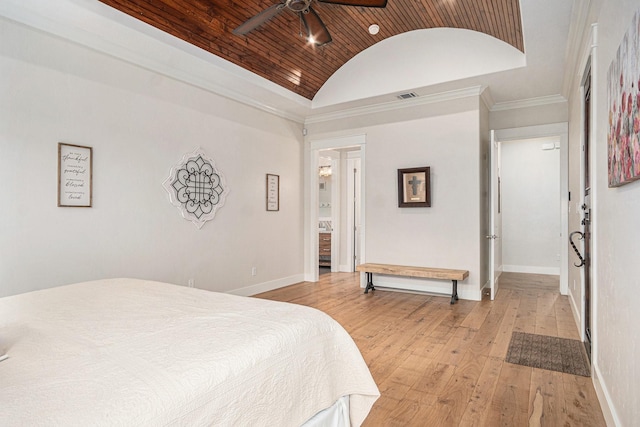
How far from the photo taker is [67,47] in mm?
3086

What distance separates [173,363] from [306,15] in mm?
2822

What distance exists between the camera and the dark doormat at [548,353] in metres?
2.68

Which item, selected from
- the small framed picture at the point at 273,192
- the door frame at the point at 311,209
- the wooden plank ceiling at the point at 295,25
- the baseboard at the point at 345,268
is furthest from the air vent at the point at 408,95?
the baseboard at the point at 345,268

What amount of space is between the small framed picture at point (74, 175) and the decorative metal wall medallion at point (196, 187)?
0.77 m

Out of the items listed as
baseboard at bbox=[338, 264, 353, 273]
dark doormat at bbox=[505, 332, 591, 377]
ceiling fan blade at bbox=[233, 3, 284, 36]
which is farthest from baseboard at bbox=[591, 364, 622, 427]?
baseboard at bbox=[338, 264, 353, 273]

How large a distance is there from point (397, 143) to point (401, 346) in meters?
3.07

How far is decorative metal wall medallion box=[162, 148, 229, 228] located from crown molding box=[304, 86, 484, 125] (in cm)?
213

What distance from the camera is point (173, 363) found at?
107cm

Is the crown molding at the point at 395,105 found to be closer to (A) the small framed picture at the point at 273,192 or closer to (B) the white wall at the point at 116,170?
(B) the white wall at the point at 116,170

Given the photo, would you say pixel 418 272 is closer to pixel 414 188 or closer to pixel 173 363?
pixel 414 188

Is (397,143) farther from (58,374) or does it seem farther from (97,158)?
(58,374)

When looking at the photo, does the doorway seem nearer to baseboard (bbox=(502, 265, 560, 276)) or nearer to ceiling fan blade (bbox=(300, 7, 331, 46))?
ceiling fan blade (bbox=(300, 7, 331, 46))

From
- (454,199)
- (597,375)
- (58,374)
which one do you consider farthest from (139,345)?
(454,199)

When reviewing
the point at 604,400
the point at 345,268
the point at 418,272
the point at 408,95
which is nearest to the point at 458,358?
the point at 604,400
